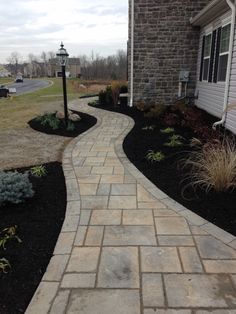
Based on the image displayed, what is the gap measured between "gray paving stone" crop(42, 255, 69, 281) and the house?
263 inches

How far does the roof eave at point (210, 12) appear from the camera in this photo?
255 inches

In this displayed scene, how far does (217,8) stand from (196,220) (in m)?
5.89

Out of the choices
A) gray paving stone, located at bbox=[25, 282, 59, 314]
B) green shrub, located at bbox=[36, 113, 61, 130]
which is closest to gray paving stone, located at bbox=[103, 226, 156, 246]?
gray paving stone, located at bbox=[25, 282, 59, 314]

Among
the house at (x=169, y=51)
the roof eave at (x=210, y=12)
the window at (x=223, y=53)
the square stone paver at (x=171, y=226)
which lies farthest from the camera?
the house at (x=169, y=51)

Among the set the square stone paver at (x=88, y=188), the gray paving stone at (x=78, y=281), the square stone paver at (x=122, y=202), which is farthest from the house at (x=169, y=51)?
the gray paving stone at (x=78, y=281)

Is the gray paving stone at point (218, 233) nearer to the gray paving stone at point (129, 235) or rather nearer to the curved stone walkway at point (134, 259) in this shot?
the curved stone walkway at point (134, 259)

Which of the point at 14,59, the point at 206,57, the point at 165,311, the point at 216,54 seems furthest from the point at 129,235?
the point at 14,59

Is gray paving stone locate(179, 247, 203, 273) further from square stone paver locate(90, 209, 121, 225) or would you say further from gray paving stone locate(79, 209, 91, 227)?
gray paving stone locate(79, 209, 91, 227)

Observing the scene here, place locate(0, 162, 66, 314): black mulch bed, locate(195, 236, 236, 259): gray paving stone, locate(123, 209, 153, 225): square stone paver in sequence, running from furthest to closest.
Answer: locate(123, 209, 153, 225): square stone paver < locate(195, 236, 236, 259): gray paving stone < locate(0, 162, 66, 314): black mulch bed

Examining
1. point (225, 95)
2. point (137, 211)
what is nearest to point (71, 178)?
point (137, 211)

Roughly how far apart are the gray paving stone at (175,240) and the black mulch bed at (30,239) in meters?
0.95

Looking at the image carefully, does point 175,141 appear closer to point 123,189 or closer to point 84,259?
point 123,189

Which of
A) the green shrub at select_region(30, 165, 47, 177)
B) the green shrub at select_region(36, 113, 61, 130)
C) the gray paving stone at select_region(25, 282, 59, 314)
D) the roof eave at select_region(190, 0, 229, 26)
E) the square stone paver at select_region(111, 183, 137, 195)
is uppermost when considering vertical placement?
the roof eave at select_region(190, 0, 229, 26)

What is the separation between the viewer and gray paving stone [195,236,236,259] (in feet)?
7.80
